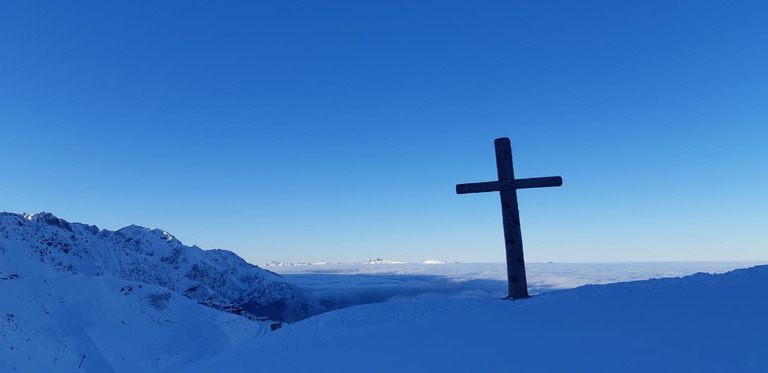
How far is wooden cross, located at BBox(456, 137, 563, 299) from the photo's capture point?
8.72 metres

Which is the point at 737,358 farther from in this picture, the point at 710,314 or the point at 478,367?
the point at 478,367

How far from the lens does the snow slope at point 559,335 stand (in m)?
3.78

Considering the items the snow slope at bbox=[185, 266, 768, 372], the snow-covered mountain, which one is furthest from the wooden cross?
the snow-covered mountain

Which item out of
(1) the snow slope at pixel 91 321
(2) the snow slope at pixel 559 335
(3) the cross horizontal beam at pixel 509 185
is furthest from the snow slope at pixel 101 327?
(3) the cross horizontal beam at pixel 509 185

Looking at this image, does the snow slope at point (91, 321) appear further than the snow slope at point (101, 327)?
Yes

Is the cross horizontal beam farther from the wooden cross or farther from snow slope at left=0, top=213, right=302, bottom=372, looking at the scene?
snow slope at left=0, top=213, right=302, bottom=372

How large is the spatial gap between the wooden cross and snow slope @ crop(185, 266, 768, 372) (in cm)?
182

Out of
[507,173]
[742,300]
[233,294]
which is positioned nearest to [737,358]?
[742,300]

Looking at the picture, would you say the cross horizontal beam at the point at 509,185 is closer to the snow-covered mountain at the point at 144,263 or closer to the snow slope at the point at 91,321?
the snow slope at the point at 91,321

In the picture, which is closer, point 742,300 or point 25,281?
point 742,300

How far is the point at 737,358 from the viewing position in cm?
351

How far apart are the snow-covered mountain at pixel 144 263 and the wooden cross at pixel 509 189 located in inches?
867

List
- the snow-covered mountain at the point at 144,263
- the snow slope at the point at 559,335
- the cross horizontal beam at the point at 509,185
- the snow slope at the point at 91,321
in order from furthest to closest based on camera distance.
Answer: the snow-covered mountain at the point at 144,263 → the snow slope at the point at 91,321 → the cross horizontal beam at the point at 509,185 → the snow slope at the point at 559,335

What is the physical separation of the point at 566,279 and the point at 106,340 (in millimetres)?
39918
